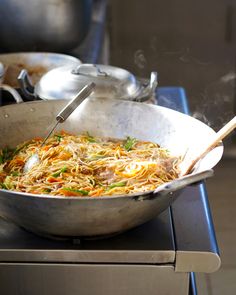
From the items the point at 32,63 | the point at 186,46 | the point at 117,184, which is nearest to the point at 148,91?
the point at 32,63

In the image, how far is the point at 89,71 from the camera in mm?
1803

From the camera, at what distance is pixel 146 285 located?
124 centimetres

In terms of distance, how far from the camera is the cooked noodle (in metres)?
1.27

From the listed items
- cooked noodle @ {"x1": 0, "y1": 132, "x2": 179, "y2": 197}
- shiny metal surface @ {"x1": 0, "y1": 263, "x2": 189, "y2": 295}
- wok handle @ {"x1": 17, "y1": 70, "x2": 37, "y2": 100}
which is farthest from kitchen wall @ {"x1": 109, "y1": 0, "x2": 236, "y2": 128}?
shiny metal surface @ {"x1": 0, "y1": 263, "x2": 189, "y2": 295}

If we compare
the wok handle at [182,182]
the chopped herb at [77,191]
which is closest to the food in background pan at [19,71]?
the chopped herb at [77,191]

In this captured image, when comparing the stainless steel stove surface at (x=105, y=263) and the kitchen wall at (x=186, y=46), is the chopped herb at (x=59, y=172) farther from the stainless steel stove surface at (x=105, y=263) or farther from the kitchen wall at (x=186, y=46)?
the kitchen wall at (x=186, y=46)

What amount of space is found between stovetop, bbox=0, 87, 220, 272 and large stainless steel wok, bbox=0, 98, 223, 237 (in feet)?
0.14

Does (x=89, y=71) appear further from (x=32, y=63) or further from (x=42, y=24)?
(x=42, y=24)

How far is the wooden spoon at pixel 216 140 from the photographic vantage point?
4.00 feet

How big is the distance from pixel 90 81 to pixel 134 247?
26.2 inches

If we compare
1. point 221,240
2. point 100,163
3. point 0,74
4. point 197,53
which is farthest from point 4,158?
point 197,53

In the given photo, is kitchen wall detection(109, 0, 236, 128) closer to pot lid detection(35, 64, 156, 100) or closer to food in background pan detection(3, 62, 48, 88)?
pot lid detection(35, 64, 156, 100)

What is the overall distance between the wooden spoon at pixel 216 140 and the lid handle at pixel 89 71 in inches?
23.1

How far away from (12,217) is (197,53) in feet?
8.96
